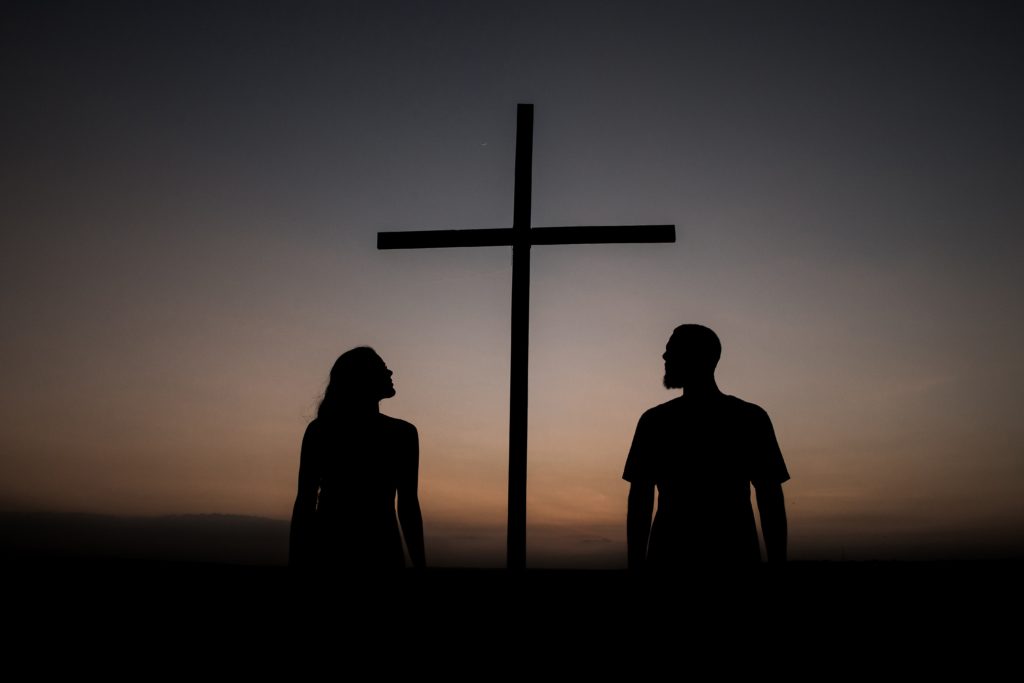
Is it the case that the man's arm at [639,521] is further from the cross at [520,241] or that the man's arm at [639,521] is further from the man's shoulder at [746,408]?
the cross at [520,241]

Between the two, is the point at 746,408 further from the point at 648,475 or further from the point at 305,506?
the point at 305,506

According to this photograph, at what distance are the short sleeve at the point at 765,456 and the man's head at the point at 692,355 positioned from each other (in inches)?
12.5

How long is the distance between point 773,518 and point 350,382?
2.18 meters

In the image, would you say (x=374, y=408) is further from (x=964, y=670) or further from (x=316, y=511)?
(x=964, y=670)

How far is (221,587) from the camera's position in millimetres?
4797

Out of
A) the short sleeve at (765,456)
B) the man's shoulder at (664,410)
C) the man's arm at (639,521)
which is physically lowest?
the man's arm at (639,521)

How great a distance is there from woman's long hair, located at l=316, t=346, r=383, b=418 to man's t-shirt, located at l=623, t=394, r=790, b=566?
57.2 inches

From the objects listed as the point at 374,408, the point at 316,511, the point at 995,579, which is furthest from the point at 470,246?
the point at 995,579

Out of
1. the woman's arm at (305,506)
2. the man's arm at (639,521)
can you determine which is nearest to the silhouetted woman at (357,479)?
the woman's arm at (305,506)

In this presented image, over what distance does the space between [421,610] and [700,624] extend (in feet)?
4.52

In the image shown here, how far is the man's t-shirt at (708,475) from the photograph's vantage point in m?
3.22

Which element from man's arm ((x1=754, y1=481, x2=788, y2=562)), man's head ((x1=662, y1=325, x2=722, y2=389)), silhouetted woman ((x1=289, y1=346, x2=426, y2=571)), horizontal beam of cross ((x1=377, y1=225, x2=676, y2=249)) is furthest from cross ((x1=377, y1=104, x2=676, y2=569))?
man's arm ((x1=754, y1=481, x2=788, y2=562))

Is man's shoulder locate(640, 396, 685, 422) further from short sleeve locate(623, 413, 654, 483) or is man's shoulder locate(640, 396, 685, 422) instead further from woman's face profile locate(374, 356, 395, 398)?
woman's face profile locate(374, 356, 395, 398)

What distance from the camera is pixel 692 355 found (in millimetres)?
3479
